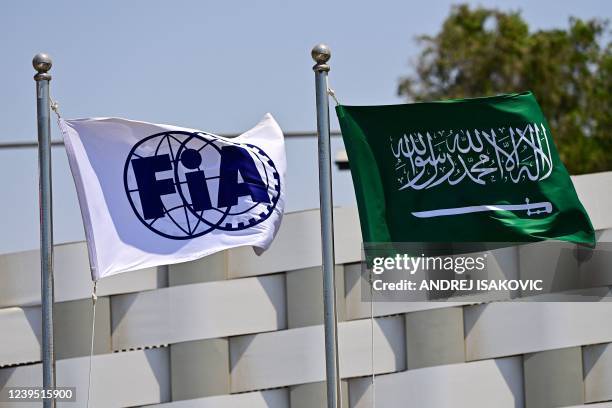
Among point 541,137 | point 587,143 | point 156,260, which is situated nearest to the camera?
point 156,260

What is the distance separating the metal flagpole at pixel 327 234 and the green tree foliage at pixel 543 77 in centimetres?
2463

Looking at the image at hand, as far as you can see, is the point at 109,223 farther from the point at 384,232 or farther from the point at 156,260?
the point at 384,232

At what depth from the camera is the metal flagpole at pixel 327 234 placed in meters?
4.02

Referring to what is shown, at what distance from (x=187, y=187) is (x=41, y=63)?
73cm

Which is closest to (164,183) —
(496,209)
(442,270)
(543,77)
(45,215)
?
(45,215)

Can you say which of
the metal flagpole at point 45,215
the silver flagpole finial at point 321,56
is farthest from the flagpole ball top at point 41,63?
the silver flagpole finial at point 321,56

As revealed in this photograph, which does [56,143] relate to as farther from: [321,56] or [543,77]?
[543,77]

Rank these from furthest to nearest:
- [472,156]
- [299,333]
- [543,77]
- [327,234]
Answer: [543,77]
[472,156]
[299,333]
[327,234]

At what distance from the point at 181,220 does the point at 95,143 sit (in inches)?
18.0

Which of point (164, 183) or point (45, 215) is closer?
point (45, 215)

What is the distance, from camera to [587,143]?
28812mm

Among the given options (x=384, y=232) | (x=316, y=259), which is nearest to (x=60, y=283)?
(x=316, y=259)

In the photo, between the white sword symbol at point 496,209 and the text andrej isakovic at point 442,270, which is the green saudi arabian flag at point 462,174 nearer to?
the white sword symbol at point 496,209

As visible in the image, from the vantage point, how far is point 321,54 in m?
4.34
